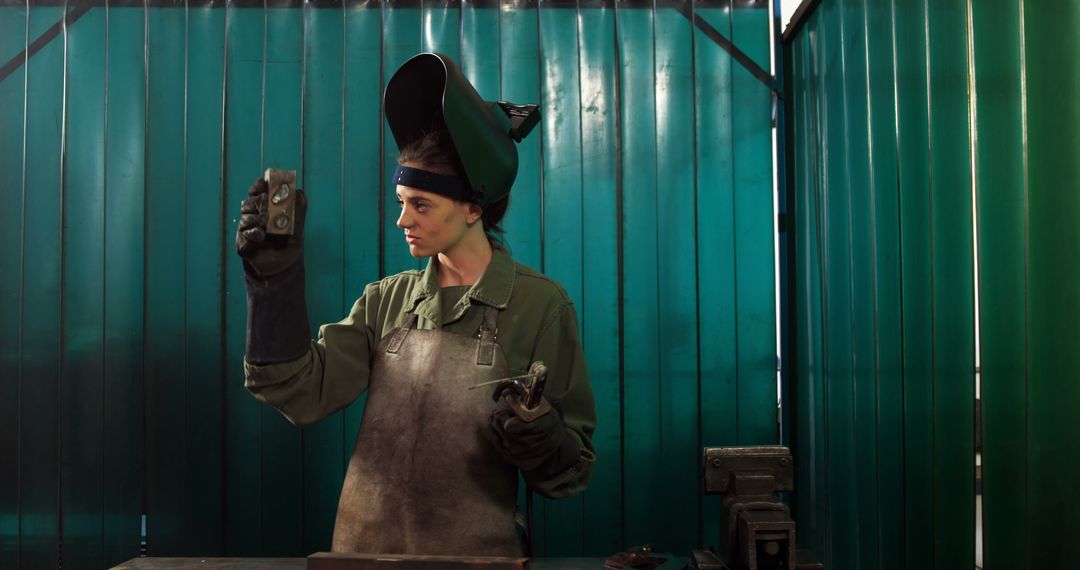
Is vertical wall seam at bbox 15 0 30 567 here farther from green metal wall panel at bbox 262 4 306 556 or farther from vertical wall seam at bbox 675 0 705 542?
vertical wall seam at bbox 675 0 705 542

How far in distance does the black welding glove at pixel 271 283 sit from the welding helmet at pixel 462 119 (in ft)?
1.17

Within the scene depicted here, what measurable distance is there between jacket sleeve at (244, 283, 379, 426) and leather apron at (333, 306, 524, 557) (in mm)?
80

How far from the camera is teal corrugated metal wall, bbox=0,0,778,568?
2893 mm

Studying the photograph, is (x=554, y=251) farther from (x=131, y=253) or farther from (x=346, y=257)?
(x=131, y=253)

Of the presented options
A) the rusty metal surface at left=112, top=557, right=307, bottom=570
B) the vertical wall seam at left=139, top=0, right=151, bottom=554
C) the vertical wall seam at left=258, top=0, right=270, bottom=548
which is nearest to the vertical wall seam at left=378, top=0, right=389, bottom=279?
the vertical wall seam at left=258, top=0, right=270, bottom=548

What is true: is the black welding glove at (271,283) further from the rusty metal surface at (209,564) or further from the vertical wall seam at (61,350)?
the vertical wall seam at (61,350)

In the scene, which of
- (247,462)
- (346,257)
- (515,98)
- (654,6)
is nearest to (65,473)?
(247,462)

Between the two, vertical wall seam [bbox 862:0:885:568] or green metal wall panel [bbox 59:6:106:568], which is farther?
green metal wall panel [bbox 59:6:106:568]

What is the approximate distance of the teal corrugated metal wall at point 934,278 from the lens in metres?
1.57

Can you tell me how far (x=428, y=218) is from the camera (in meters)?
1.81

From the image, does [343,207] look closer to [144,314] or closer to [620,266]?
[144,314]

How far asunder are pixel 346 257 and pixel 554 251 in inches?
31.6

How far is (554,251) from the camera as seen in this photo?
2.93 meters

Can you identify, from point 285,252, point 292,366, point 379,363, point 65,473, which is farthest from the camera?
point 65,473
